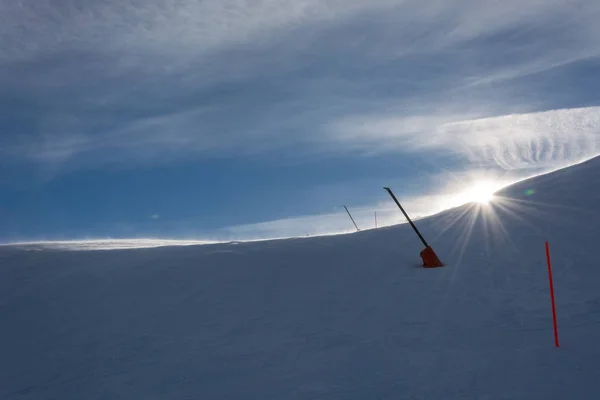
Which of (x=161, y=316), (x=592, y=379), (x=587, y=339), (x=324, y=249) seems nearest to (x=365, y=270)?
(x=324, y=249)

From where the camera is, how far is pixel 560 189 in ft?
59.6

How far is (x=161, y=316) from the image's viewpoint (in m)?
12.7

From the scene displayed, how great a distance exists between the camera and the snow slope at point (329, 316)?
9086 mm

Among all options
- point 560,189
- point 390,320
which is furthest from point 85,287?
point 560,189

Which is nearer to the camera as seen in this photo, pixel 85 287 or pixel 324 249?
pixel 85 287

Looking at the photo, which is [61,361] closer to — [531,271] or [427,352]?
[427,352]

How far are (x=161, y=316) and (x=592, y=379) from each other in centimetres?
790

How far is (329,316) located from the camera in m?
11.9

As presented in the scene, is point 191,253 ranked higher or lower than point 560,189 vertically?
lower

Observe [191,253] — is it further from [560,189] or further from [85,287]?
[560,189]

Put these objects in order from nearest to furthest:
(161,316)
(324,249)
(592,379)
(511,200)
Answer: (592,379), (161,316), (324,249), (511,200)

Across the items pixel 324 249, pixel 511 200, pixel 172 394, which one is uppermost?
pixel 511 200

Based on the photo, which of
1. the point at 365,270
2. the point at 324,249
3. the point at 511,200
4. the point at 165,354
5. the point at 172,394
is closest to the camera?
the point at 172,394

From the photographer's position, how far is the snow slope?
358 inches
